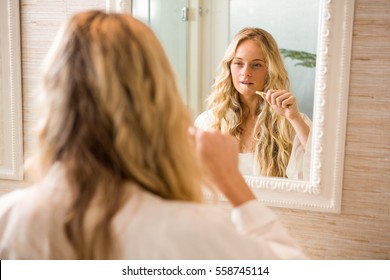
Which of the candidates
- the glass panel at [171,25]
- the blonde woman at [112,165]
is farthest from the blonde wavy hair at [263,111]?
the blonde woman at [112,165]

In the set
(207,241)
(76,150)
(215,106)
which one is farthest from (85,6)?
(207,241)

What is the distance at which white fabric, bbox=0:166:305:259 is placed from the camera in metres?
0.58

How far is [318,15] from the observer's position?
115 cm

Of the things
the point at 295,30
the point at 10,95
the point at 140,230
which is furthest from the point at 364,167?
the point at 10,95

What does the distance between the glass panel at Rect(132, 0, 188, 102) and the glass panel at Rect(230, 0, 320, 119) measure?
0.54ft

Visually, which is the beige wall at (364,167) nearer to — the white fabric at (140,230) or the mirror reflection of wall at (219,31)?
the mirror reflection of wall at (219,31)

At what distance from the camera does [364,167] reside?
1168 millimetres

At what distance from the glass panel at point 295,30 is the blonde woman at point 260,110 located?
19 millimetres

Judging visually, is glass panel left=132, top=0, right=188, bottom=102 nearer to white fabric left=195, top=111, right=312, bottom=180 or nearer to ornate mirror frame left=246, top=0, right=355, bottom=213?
white fabric left=195, top=111, right=312, bottom=180

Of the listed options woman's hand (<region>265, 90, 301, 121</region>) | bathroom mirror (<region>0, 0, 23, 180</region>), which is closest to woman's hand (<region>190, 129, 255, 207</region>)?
woman's hand (<region>265, 90, 301, 121</region>)

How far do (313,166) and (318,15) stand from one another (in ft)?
1.21

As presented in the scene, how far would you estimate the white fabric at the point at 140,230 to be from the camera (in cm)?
58

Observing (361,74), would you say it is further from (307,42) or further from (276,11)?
(276,11)
